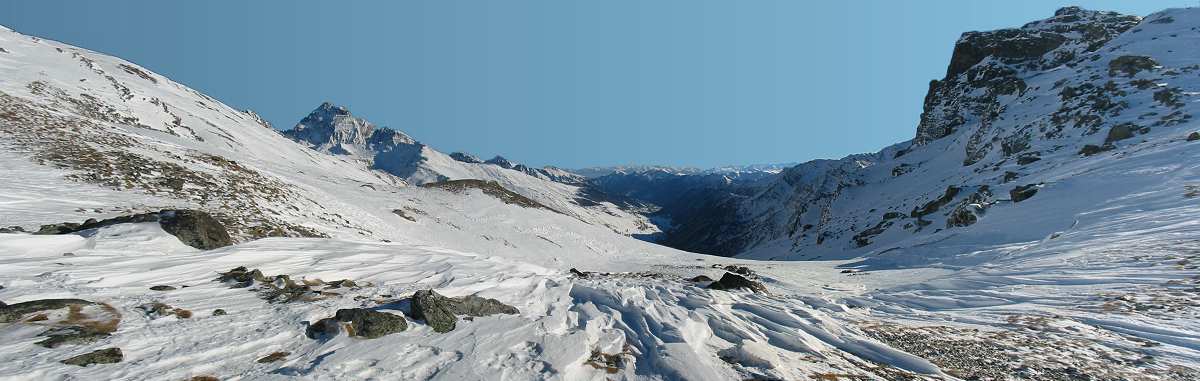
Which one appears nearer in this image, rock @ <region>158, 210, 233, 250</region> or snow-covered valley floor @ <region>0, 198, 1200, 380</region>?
snow-covered valley floor @ <region>0, 198, 1200, 380</region>

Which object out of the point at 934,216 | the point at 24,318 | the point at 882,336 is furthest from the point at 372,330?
the point at 934,216

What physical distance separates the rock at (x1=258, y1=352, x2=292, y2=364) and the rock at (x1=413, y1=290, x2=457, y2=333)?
1.98m

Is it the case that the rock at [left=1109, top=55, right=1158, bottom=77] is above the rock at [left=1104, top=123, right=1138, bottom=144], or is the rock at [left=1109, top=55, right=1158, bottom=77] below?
above

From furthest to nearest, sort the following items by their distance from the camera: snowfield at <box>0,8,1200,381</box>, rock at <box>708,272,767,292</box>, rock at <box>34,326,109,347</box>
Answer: rock at <box>708,272,767,292</box>, snowfield at <box>0,8,1200,381</box>, rock at <box>34,326,109,347</box>

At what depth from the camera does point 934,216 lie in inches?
1499

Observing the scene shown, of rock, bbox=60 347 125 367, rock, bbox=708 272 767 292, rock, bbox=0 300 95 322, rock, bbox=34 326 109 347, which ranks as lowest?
rock, bbox=708 272 767 292

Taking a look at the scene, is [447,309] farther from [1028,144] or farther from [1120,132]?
[1028,144]

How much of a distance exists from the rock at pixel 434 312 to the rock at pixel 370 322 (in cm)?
39

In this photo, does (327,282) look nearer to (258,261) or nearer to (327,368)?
(258,261)

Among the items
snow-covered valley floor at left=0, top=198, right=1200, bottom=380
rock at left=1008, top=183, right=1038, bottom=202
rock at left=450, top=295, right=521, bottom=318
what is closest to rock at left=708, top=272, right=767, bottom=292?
snow-covered valley floor at left=0, top=198, right=1200, bottom=380

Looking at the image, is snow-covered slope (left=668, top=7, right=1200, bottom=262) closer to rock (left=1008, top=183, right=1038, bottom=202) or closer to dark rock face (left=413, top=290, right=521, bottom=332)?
rock (left=1008, top=183, right=1038, bottom=202)

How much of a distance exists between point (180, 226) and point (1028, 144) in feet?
187

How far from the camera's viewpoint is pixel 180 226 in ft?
45.3

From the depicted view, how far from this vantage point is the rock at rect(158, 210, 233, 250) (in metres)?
13.7
